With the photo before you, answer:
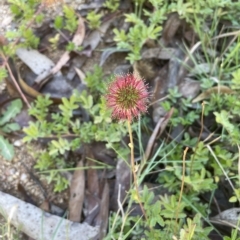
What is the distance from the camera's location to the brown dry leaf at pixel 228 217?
1.73 metres

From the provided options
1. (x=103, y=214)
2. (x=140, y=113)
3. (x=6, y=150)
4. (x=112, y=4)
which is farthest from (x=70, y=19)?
(x=103, y=214)

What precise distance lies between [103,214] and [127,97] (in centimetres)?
60

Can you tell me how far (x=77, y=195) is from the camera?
1895mm

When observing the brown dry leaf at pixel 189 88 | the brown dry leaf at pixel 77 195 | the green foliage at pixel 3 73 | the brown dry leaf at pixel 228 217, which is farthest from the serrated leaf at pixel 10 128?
the brown dry leaf at pixel 228 217

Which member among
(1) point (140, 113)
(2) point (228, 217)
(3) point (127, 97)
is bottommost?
(2) point (228, 217)

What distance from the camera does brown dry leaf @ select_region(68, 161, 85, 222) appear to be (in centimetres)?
186

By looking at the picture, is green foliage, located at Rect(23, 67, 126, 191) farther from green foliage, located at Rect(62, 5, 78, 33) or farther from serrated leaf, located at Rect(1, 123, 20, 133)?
green foliage, located at Rect(62, 5, 78, 33)

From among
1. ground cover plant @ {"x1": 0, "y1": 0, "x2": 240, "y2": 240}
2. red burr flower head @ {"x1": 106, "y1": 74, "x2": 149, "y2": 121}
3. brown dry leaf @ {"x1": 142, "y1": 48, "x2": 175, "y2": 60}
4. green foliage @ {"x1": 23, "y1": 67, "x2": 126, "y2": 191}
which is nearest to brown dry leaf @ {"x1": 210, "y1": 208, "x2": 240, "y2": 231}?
ground cover plant @ {"x1": 0, "y1": 0, "x2": 240, "y2": 240}

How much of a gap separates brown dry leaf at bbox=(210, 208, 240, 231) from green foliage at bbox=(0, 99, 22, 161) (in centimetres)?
80

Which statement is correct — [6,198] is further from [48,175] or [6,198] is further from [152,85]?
[152,85]

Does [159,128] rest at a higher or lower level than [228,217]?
higher

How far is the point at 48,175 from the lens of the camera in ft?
6.35

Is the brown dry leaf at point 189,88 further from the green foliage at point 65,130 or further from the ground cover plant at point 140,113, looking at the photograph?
the green foliage at point 65,130

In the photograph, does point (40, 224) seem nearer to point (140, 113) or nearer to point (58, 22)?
point (140, 113)
